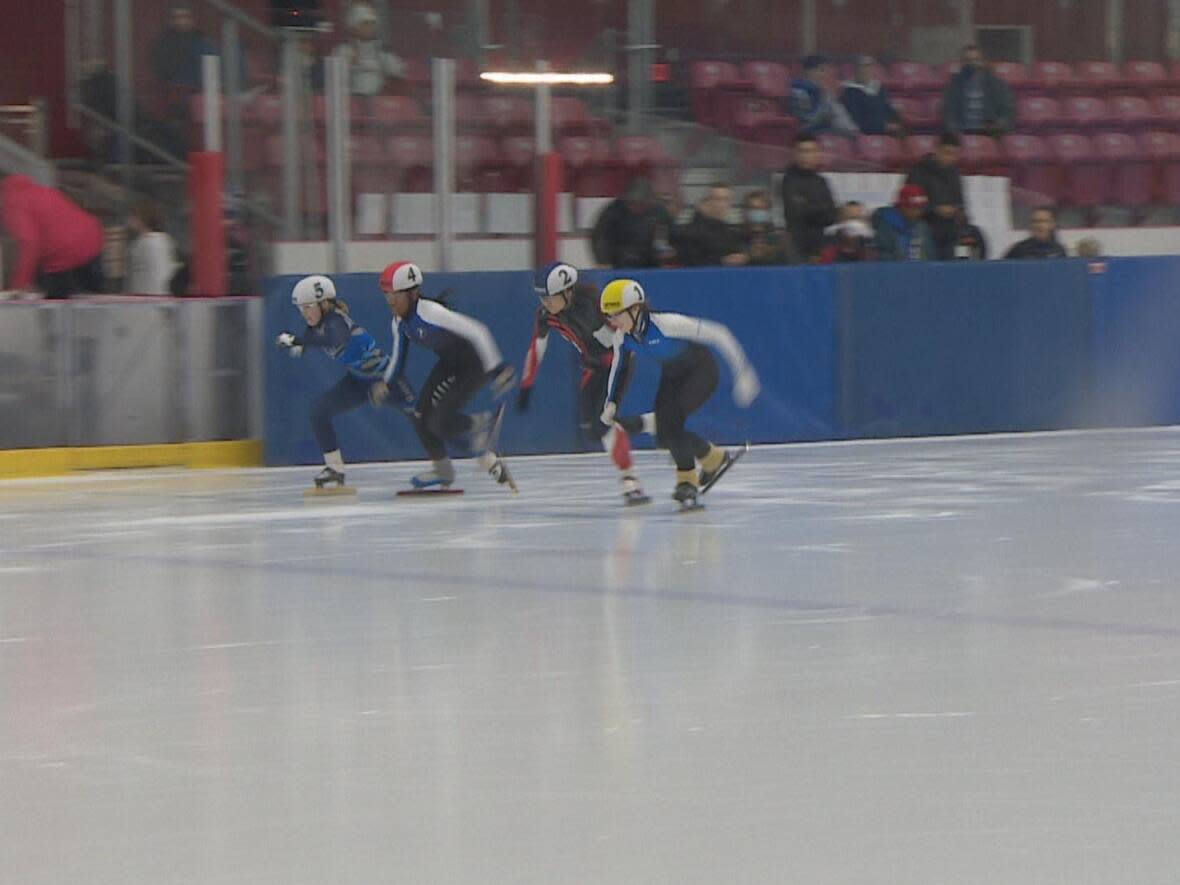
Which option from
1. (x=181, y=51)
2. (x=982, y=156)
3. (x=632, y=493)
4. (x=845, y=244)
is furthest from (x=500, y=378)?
(x=982, y=156)

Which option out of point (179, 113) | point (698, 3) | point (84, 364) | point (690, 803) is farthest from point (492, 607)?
→ point (698, 3)

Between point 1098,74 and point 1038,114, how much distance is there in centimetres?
84

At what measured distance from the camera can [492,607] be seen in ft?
27.8

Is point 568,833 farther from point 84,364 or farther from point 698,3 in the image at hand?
point 698,3

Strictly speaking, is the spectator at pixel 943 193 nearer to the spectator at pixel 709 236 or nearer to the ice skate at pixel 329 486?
the spectator at pixel 709 236

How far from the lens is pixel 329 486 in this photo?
12727mm

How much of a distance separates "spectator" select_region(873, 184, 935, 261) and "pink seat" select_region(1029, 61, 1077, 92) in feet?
15.8

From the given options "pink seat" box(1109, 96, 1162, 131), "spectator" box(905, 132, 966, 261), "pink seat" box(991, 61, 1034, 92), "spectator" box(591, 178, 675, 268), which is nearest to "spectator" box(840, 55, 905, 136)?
"spectator" box(905, 132, 966, 261)

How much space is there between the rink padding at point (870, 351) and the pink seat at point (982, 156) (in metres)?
2.80

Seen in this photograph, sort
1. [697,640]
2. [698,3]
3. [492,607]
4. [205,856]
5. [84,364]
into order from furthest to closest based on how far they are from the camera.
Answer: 1. [698,3]
2. [84,364]
3. [492,607]
4. [697,640]
5. [205,856]

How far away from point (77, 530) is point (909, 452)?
6057 mm

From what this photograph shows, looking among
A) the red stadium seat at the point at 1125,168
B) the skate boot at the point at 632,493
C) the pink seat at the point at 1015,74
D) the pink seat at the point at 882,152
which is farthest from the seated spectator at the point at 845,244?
the pink seat at the point at 1015,74

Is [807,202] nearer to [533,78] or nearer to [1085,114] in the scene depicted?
[533,78]

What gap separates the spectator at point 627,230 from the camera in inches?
599
